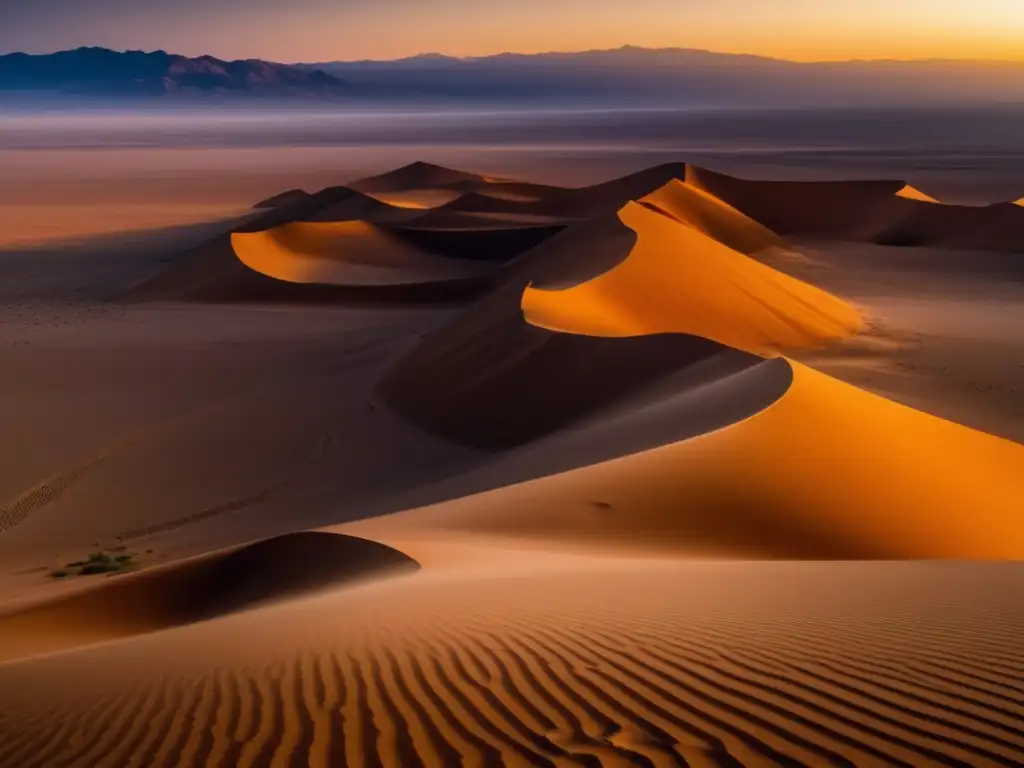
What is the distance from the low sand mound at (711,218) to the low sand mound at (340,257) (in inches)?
289

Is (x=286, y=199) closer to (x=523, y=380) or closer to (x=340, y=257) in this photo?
(x=340, y=257)

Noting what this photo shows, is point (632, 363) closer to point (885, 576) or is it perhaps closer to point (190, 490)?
point (190, 490)

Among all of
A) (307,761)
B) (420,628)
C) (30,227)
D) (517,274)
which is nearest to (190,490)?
(420,628)

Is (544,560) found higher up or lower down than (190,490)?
higher up

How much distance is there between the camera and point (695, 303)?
77.8ft

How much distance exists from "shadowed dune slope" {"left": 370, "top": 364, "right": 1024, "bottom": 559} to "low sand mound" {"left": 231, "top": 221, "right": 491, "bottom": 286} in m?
20.1

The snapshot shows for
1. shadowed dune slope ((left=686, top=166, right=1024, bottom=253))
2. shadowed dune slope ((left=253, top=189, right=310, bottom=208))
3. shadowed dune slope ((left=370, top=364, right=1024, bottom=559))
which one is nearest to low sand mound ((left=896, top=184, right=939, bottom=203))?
shadowed dune slope ((left=686, top=166, right=1024, bottom=253))

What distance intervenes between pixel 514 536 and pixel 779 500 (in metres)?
2.50

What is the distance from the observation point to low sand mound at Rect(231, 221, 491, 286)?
32469 mm

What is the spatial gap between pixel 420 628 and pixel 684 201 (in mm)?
34487

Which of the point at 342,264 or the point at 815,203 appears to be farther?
the point at 815,203

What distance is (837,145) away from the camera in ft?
366

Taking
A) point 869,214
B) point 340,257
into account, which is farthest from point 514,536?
point 869,214

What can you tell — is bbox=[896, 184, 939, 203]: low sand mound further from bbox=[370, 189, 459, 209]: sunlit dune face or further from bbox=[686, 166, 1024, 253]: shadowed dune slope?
bbox=[370, 189, 459, 209]: sunlit dune face
